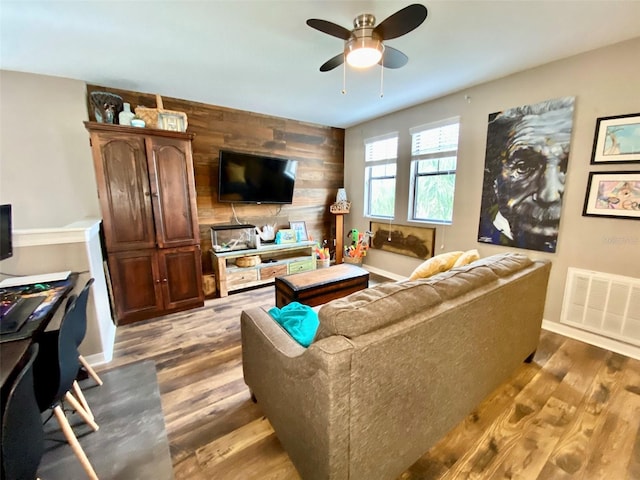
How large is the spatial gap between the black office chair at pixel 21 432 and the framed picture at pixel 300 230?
3.60 meters

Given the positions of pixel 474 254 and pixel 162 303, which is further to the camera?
pixel 162 303

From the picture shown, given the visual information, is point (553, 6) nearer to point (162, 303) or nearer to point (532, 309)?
point (532, 309)

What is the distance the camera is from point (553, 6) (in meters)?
1.73

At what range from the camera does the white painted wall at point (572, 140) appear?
220 centimetres

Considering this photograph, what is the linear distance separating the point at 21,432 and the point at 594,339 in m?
3.82

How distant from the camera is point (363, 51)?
5.93 feet

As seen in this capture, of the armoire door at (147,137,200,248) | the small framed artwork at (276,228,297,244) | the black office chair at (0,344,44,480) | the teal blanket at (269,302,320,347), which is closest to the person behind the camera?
the black office chair at (0,344,44,480)

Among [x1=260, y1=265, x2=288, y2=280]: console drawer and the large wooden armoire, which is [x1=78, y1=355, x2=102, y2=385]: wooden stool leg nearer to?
the large wooden armoire

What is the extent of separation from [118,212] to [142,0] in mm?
1904

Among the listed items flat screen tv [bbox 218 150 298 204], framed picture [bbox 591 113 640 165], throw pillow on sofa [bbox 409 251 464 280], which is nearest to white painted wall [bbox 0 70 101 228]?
flat screen tv [bbox 218 150 298 204]

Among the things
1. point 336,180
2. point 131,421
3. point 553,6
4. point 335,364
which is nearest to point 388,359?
point 335,364

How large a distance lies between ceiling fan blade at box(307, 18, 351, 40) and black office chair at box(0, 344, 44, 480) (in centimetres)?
203

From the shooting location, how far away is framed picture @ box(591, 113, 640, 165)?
2127mm

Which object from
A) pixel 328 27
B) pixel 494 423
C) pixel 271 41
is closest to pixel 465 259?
pixel 494 423
